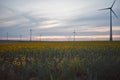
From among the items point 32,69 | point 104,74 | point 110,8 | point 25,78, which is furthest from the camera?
point 110,8

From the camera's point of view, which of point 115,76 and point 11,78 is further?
point 115,76

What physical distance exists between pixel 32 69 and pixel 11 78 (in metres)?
1.02

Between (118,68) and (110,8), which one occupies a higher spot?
(110,8)

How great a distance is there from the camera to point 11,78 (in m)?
5.29

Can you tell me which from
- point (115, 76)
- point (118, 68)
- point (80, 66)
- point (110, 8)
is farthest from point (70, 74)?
point (110, 8)

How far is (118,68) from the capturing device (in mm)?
6207

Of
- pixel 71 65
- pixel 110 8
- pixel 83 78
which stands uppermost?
pixel 110 8

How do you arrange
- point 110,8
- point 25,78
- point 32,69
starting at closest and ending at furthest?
1. point 25,78
2. point 32,69
3. point 110,8

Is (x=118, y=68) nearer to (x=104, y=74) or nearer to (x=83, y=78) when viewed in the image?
(x=104, y=74)

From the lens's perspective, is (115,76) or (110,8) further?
(110,8)

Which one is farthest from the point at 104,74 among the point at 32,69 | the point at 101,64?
the point at 32,69

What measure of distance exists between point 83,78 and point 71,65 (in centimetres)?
70

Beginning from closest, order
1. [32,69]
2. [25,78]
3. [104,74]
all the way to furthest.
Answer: [25,78] < [104,74] < [32,69]

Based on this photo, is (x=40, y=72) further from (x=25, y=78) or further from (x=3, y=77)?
(x=3, y=77)
